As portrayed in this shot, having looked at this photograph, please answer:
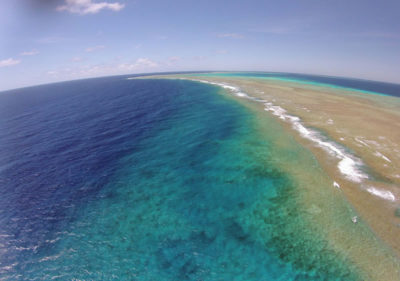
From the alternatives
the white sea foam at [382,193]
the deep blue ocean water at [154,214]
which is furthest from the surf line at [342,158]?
the deep blue ocean water at [154,214]

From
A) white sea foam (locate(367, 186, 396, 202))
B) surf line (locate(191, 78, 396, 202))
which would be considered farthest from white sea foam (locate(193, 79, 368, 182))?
white sea foam (locate(367, 186, 396, 202))

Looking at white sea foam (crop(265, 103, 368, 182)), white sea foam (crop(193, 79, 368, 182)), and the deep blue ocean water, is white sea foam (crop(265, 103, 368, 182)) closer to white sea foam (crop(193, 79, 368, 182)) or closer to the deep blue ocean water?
white sea foam (crop(193, 79, 368, 182))

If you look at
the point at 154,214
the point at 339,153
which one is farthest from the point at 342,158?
the point at 154,214

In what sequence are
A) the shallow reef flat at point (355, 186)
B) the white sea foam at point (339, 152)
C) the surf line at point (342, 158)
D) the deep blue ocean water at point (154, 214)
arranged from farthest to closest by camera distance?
the white sea foam at point (339, 152) < the surf line at point (342, 158) < the shallow reef flat at point (355, 186) < the deep blue ocean water at point (154, 214)

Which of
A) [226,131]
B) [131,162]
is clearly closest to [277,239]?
[131,162]

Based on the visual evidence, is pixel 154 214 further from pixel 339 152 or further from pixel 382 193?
pixel 339 152

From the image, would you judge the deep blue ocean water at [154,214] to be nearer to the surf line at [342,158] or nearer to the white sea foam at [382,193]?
the surf line at [342,158]
